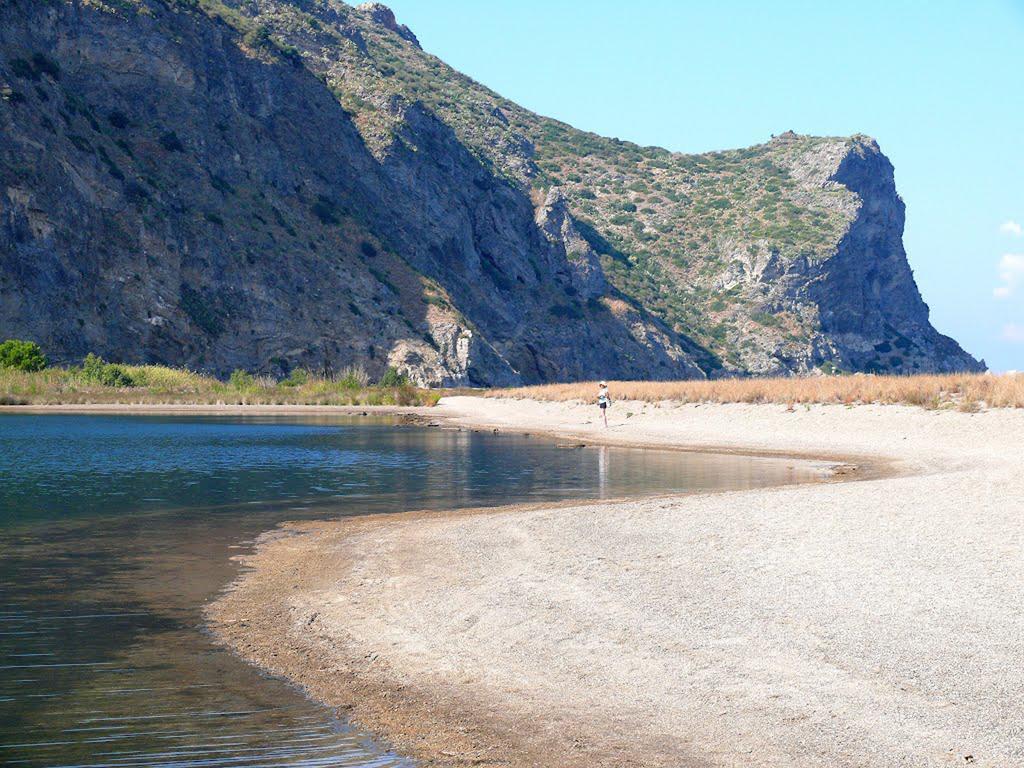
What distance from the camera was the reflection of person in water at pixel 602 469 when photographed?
2448 centimetres

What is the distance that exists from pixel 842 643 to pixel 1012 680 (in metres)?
1.55

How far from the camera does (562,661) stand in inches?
360

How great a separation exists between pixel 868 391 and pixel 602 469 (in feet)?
62.2

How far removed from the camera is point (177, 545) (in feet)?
53.2

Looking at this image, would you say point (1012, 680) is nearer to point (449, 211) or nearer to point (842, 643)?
point (842, 643)

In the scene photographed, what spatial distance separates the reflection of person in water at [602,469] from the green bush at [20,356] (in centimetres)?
4879

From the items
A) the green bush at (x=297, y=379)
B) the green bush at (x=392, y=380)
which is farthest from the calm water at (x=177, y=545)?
the green bush at (x=392, y=380)

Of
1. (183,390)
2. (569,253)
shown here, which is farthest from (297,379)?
(569,253)

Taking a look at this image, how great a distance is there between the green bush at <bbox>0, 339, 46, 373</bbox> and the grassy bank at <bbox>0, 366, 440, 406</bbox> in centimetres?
98

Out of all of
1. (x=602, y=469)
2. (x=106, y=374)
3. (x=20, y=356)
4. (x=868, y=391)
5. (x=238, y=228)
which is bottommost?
(x=602, y=469)

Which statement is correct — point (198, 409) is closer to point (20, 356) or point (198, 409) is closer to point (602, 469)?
point (20, 356)

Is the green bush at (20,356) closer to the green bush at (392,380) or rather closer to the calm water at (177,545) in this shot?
the green bush at (392,380)

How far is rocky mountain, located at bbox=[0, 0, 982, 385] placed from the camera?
8250 centimetres

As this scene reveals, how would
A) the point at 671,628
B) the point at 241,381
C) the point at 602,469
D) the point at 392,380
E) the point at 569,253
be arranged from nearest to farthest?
the point at 671,628 < the point at 602,469 < the point at 241,381 < the point at 392,380 < the point at 569,253
